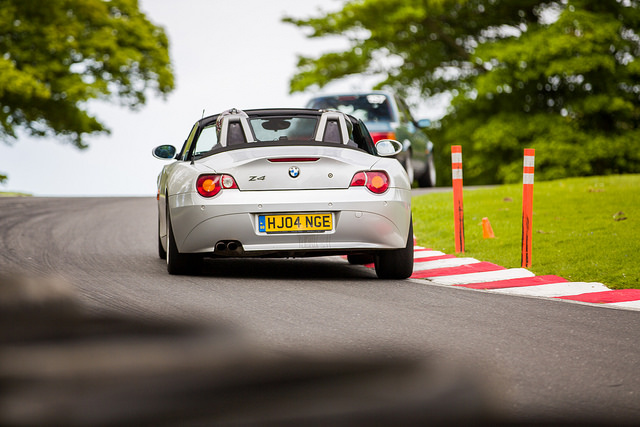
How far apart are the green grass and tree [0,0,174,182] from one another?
1896cm

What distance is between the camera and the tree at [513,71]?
104 feet

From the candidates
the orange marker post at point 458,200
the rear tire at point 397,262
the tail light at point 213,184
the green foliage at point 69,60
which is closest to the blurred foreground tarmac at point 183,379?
the tail light at point 213,184

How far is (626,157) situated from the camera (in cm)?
3278

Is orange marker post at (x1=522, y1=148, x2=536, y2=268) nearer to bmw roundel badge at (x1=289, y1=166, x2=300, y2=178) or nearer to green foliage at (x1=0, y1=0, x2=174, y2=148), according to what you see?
bmw roundel badge at (x1=289, y1=166, x2=300, y2=178)

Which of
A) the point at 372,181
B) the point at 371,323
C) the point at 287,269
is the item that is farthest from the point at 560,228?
the point at 371,323

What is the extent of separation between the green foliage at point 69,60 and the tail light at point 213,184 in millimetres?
24306

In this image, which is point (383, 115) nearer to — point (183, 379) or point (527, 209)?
point (527, 209)

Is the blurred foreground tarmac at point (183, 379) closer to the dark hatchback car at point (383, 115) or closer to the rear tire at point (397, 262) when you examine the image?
the rear tire at point (397, 262)

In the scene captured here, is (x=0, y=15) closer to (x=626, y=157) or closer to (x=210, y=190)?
(x=626, y=157)

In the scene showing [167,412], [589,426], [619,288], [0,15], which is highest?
[0,15]

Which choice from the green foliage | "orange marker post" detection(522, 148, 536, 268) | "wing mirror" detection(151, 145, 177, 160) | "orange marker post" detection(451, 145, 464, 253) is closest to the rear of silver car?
"wing mirror" detection(151, 145, 177, 160)

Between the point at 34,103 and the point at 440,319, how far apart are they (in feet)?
99.2

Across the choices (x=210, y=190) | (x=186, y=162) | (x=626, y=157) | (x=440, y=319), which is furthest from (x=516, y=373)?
(x=626, y=157)

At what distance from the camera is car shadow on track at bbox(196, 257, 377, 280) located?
834 cm
